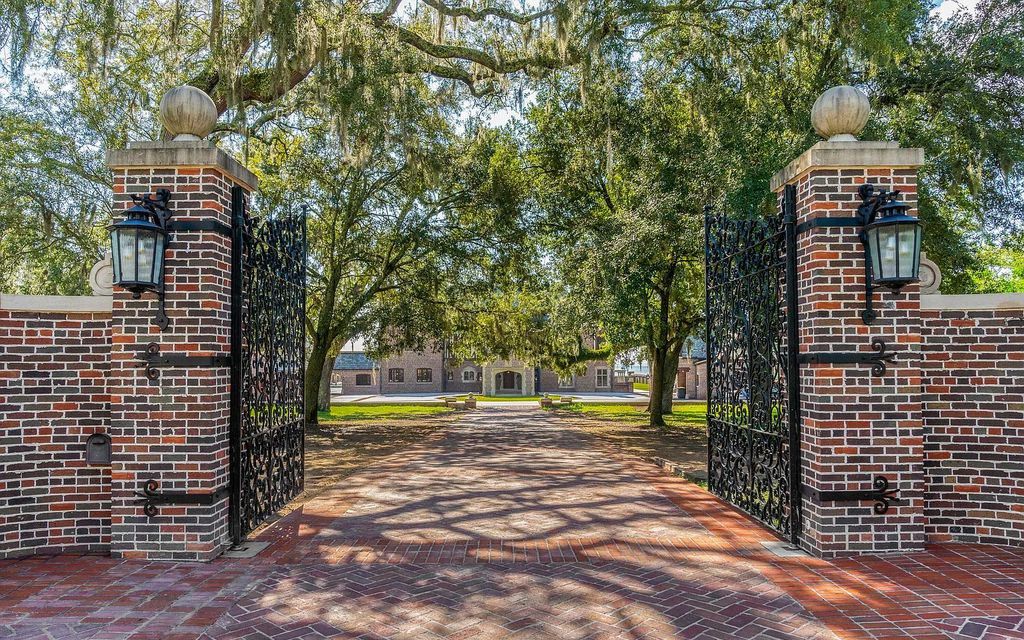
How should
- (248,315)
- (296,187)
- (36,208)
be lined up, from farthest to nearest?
(296,187)
(36,208)
(248,315)

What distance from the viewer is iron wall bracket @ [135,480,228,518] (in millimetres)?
4824

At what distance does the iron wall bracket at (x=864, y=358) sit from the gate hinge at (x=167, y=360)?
461cm

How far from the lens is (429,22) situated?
11914 millimetres

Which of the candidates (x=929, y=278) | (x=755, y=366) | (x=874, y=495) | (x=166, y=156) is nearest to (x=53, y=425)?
(x=166, y=156)

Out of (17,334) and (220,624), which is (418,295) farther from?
(220,624)

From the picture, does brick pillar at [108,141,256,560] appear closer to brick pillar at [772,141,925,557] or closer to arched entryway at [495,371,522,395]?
brick pillar at [772,141,925,557]

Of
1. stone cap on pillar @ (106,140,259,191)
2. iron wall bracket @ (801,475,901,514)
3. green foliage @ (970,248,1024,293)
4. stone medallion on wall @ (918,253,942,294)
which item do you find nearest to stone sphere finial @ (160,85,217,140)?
stone cap on pillar @ (106,140,259,191)

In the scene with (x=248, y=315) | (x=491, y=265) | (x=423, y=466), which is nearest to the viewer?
(x=248, y=315)

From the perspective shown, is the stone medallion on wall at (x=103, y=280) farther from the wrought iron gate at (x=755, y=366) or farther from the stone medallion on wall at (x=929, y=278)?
the stone medallion on wall at (x=929, y=278)

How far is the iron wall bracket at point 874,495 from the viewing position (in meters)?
4.80

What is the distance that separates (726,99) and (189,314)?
918 cm

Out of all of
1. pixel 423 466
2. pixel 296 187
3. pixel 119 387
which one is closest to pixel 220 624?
pixel 119 387

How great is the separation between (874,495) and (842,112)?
2953mm

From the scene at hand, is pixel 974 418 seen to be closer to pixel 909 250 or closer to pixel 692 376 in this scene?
pixel 909 250
